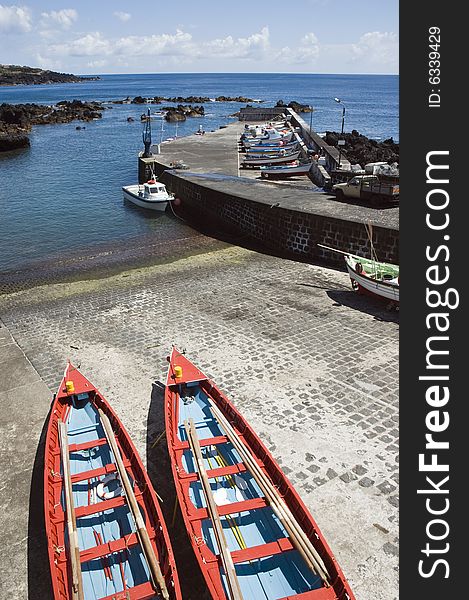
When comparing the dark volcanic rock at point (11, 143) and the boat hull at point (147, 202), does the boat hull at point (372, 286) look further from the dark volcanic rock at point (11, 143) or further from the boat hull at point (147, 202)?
the dark volcanic rock at point (11, 143)

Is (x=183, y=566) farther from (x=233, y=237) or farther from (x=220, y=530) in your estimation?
(x=233, y=237)

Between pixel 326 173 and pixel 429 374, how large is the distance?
2512 centimetres

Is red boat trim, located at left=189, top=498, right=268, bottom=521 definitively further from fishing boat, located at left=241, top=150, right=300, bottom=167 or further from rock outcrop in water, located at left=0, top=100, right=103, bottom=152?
rock outcrop in water, located at left=0, top=100, right=103, bottom=152

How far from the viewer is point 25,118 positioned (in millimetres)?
76875

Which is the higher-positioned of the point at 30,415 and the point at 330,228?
the point at 330,228

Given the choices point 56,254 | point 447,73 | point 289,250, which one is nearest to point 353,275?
point 289,250

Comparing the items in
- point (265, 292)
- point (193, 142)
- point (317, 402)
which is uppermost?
point (193, 142)

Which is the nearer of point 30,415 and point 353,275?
point 30,415

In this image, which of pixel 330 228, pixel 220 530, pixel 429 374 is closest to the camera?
pixel 220 530

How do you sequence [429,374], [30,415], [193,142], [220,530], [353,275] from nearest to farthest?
1. [220,530]
2. [429,374]
3. [30,415]
4. [353,275]
5. [193,142]

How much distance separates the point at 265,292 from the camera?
18453 millimetres

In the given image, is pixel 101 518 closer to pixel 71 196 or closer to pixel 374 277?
pixel 374 277

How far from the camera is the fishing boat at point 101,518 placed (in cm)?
670

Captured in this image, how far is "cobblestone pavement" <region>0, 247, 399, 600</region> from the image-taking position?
888 cm
